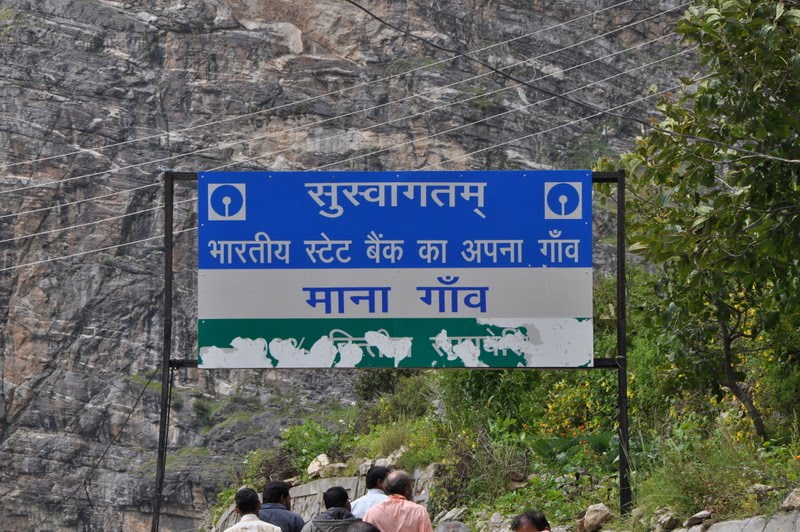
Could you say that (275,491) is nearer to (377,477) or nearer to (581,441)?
(377,477)

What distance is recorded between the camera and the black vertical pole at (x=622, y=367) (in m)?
10.7

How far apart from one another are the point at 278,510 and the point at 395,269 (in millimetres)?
3224

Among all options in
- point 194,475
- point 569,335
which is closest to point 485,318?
point 569,335

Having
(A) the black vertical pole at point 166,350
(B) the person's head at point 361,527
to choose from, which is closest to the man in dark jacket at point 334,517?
(B) the person's head at point 361,527

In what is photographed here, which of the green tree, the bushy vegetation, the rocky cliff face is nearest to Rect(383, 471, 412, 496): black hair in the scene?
the bushy vegetation

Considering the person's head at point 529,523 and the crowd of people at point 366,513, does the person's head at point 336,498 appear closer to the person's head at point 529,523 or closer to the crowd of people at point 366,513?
the crowd of people at point 366,513

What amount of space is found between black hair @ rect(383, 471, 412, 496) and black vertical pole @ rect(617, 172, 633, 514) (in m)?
3.45

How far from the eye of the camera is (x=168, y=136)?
57844 millimetres

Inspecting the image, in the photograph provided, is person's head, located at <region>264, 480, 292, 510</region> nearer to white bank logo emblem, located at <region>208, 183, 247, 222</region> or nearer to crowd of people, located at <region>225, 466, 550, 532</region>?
crowd of people, located at <region>225, 466, 550, 532</region>

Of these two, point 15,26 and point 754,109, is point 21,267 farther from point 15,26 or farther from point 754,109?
point 754,109

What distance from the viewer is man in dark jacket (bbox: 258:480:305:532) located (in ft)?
27.2

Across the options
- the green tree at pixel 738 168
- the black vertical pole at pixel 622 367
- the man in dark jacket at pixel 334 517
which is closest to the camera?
the man in dark jacket at pixel 334 517

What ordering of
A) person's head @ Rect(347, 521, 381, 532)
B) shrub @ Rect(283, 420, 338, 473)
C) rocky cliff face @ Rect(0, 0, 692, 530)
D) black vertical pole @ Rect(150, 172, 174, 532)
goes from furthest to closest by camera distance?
1. rocky cliff face @ Rect(0, 0, 692, 530)
2. shrub @ Rect(283, 420, 338, 473)
3. black vertical pole @ Rect(150, 172, 174, 532)
4. person's head @ Rect(347, 521, 381, 532)

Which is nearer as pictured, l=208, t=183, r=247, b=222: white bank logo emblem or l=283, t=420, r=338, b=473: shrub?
l=208, t=183, r=247, b=222: white bank logo emblem
